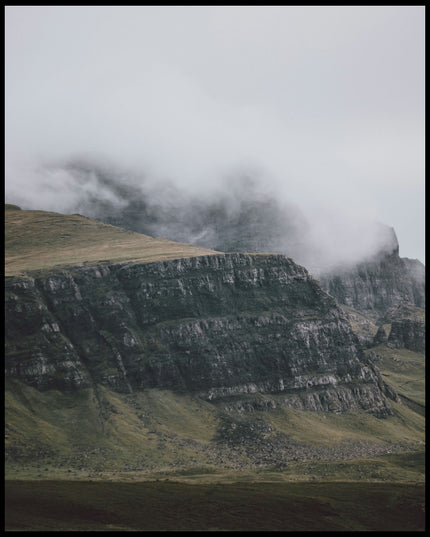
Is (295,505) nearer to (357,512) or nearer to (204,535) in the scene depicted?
(357,512)

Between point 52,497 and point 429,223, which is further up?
point 429,223

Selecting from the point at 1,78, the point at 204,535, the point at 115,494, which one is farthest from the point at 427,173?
the point at 115,494

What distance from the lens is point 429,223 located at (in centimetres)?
10738

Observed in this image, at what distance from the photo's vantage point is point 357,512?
182000 millimetres

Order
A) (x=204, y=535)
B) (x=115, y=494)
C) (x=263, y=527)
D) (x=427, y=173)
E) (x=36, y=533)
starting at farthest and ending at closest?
(x=115, y=494) → (x=263, y=527) → (x=204, y=535) → (x=36, y=533) → (x=427, y=173)

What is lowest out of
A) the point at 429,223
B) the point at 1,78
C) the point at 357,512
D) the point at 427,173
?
the point at 357,512

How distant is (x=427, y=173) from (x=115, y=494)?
15042 cm

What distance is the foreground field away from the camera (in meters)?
162

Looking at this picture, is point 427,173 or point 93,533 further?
point 93,533

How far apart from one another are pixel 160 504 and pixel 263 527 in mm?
36847

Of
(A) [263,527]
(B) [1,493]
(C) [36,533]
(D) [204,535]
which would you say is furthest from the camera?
(B) [1,493]

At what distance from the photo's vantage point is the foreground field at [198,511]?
533 ft

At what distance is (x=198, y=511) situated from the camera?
177625 mm

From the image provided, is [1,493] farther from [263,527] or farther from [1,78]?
[1,78]
